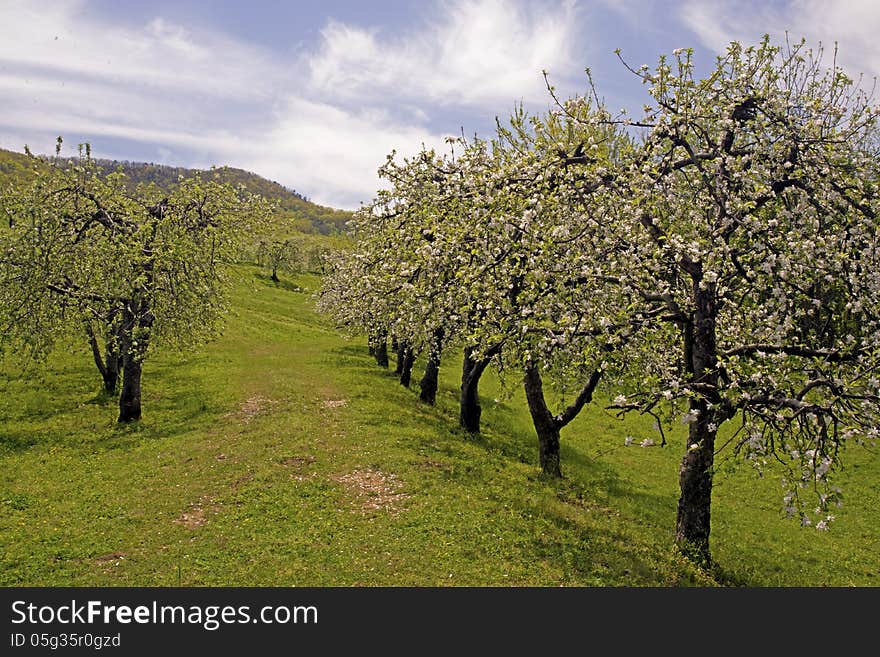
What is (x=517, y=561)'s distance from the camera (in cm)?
1536

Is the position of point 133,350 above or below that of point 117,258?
below

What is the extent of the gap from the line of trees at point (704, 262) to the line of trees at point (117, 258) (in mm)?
15097

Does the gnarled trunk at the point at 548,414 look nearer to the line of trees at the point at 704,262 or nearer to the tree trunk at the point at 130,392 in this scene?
the line of trees at the point at 704,262

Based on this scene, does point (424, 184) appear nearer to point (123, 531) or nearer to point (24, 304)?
point (123, 531)

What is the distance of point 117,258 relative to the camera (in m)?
27.2

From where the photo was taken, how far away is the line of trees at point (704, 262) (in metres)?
13.7

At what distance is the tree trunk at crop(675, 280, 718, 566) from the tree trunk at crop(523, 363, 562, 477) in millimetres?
6494

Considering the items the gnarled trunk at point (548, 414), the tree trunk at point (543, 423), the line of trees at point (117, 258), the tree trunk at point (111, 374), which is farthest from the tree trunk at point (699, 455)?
the tree trunk at point (111, 374)

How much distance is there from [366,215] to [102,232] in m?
13.3

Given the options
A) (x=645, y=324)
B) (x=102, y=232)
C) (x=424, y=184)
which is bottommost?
(x=645, y=324)

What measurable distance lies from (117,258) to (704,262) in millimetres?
24562

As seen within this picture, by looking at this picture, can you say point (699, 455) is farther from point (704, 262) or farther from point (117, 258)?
point (117, 258)

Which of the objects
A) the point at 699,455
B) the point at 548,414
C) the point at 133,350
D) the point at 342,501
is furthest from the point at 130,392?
the point at 699,455

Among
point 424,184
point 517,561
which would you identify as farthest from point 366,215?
point 517,561
